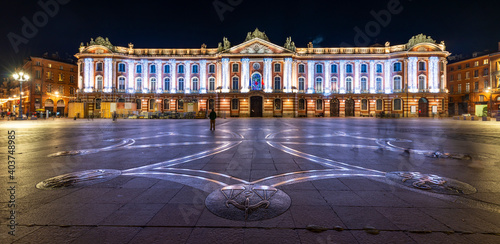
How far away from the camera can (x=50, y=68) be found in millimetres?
54500

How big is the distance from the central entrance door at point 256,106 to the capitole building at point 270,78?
0.63 ft

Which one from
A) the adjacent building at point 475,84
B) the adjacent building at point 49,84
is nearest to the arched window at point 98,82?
the adjacent building at point 49,84

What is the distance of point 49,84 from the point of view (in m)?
54.3

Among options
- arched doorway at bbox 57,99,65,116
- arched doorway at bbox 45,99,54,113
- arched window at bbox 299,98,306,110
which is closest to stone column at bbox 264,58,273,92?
arched window at bbox 299,98,306,110

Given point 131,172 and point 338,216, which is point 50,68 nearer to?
point 131,172

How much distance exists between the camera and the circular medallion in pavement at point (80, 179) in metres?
4.14

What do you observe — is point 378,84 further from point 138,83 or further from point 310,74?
point 138,83

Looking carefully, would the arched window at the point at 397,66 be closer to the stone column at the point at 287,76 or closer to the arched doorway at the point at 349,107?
the arched doorway at the point at 349,107

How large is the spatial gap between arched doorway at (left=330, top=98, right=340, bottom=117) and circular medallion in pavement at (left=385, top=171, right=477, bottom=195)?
4371 cm

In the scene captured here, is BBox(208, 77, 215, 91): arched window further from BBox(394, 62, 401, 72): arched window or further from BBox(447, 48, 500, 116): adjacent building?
BBox(447, 48, 500, 116): adjacent building

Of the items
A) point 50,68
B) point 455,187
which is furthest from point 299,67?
point 50,68

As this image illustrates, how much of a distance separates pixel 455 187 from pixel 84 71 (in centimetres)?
5554

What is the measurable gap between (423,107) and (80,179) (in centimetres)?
5416

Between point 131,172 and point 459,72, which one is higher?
point 459,72
